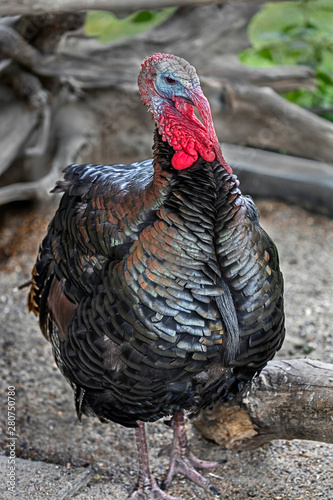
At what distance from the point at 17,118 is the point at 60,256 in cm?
259

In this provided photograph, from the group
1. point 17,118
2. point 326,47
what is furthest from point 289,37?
point 17,118

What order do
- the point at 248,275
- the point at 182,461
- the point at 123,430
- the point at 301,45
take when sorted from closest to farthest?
1. the point at 248,275
2. the point at 182,461
3. the point at 123,430
4. the point at 301,45

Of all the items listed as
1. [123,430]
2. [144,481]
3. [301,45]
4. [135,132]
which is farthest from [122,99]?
[144,481]

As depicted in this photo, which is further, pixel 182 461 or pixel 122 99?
pixel 122 99

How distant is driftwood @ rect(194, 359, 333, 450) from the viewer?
8.32 feet

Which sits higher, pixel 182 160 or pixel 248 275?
pixel 182 160

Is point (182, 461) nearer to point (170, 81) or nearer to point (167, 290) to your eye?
point (167, 290)

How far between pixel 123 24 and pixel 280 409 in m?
4.53

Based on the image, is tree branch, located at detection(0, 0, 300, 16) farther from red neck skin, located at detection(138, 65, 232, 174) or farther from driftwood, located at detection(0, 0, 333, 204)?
red neck skin, located at detection(138, 65, 232, 174)

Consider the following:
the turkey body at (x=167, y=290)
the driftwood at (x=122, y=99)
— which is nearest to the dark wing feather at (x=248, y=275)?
the turkey body at (x=167, y=290)

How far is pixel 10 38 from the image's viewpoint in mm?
4242

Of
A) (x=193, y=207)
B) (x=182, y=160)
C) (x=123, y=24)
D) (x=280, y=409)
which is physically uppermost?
(x=182, y=160)

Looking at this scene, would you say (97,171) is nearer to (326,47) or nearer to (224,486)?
(224,486)

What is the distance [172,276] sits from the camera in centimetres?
211
